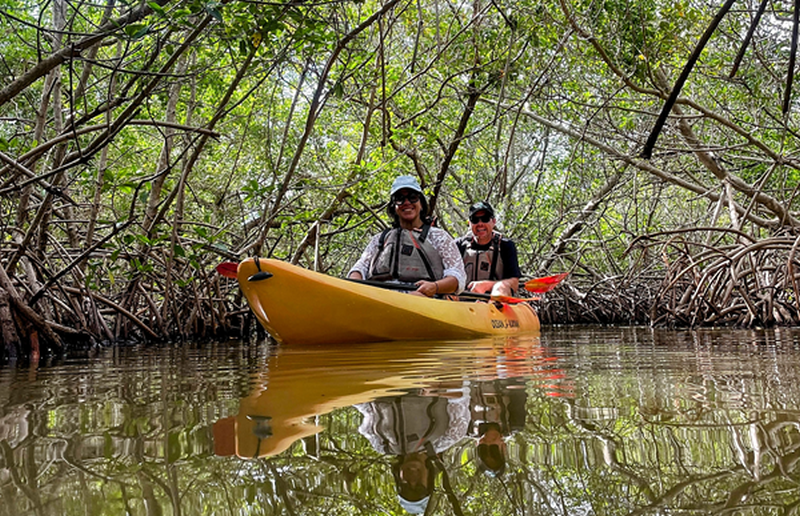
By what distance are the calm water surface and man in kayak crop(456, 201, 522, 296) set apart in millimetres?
3641

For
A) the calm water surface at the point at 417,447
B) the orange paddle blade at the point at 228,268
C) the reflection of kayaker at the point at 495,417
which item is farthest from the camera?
the orange paddle blade at the point at 228,268

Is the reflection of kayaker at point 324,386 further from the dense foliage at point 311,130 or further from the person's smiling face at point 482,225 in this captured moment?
the person's smiling face at point 482,225

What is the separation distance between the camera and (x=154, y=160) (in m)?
9.25

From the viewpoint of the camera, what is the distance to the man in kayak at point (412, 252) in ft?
14.9

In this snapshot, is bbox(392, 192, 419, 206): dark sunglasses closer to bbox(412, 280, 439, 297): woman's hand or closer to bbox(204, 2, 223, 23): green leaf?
bbox(412, 280, 439, 297): woman's hand

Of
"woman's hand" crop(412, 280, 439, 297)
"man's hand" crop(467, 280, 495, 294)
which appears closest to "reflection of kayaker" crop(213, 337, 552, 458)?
"woman's hand" crop(412, 280, 439, 297)

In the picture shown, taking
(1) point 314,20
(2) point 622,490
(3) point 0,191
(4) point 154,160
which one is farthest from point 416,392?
(4) point 154,160

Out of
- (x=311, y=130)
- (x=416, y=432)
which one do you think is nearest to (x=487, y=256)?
(x=311, y=130)

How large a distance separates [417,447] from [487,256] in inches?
187

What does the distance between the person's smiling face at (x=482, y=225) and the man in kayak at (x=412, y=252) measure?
2.19 feet

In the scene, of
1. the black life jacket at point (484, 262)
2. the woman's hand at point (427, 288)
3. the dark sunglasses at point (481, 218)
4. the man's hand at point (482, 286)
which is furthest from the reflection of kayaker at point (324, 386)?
the black life jacket at point (484, 262)

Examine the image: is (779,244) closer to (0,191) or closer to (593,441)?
(593,441)

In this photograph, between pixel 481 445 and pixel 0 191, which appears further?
pixel 0 191

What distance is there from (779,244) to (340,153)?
273 inches
